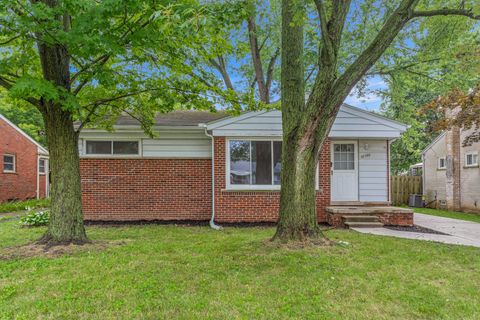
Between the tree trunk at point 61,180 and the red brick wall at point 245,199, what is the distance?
13.0ft

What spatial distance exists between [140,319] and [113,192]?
690 cm

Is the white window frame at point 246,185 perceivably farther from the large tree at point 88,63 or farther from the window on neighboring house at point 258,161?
the large tree at point 88,63

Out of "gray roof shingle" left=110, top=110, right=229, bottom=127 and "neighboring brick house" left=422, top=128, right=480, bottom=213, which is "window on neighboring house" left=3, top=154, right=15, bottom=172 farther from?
"neighboring brick house" left=422, top=128, right=480, bottom=213

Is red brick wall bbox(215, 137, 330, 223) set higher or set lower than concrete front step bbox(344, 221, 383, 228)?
higher

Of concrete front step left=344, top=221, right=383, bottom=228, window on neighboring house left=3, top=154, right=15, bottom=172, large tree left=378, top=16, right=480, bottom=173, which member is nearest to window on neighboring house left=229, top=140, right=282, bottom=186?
Result: concrete front step left=344, top=221, right=383, bottom=228

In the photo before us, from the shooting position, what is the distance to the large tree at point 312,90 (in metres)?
5.29

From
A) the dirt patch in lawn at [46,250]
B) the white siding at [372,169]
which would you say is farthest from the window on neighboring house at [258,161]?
the dirt patch in lawn at [46,250]

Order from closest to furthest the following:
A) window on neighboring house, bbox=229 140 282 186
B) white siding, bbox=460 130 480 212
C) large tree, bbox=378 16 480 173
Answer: window on neighboring house, bbox=229 140 282 186 < large tree, bbox=378 16 480 173 < white siding, bbox=460 130 480 212

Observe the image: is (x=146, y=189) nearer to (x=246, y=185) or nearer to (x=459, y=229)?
(x=246, y=185)

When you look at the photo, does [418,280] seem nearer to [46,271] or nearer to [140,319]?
[140,319]

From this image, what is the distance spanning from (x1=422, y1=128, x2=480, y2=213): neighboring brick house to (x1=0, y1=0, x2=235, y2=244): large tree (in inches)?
476

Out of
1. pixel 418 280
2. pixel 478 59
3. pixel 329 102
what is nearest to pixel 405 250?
pixel 418 280

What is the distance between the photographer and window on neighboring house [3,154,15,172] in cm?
1563

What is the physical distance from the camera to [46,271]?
4.45 m
